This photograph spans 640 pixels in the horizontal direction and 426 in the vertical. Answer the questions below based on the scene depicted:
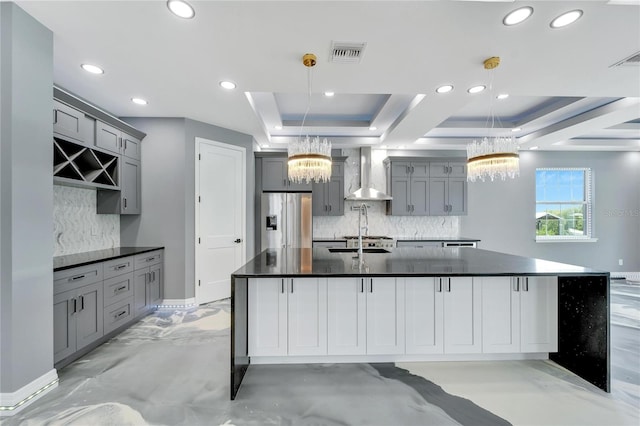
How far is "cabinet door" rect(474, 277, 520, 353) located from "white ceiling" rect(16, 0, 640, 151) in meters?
1.98

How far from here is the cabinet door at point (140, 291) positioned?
10.8 feet

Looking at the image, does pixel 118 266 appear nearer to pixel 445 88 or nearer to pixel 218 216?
pixel 218 216

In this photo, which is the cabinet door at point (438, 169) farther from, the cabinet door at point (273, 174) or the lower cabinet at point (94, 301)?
the lower cabinet at point (94, 301)

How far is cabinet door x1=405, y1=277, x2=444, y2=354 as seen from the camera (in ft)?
7.81

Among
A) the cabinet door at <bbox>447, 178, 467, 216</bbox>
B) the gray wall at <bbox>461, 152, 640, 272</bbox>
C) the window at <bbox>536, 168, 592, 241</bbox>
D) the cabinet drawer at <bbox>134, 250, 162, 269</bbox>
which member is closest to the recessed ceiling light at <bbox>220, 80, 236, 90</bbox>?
the cabinet drawer at <bbox>134, 250, 162, 269</bbox>

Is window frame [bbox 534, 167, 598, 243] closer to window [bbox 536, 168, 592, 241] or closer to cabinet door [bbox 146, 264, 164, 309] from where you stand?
window [bbox 536, 168, 592, 241]

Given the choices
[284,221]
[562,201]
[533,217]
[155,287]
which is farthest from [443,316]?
[562,201]

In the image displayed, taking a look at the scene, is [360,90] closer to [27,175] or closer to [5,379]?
[27,175]

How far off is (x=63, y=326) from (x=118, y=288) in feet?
2.36

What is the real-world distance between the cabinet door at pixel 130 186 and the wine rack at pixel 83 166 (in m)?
0.10

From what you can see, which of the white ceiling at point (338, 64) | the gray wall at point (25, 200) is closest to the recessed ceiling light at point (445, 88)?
the white ceiling at point (338, 64)

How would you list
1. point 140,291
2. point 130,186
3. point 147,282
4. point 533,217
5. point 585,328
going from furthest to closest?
point 533,217 < point 130,186 < point 147,282 < point 140,291 < point 585,328

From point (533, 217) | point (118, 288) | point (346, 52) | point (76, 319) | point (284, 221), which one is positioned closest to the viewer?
point (346, 52)

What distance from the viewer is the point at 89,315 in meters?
2.60
